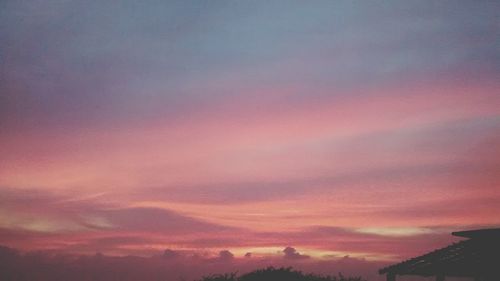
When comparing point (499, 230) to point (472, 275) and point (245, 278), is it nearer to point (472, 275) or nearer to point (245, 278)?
point (472, 275)

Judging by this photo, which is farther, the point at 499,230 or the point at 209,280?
the point at 209,280

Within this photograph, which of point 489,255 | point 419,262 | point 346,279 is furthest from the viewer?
point 346,279

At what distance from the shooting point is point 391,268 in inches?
787

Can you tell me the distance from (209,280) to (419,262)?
17.4 meters

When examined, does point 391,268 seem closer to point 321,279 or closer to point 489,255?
point 489,255

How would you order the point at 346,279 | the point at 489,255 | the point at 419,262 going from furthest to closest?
the point at 346,279
the point at 419,262
the point at 489,255

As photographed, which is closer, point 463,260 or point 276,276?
point 463,260

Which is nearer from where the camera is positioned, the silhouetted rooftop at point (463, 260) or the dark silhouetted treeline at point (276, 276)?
the silhouetted rooftop at point (463, 260)

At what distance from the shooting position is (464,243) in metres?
18.7

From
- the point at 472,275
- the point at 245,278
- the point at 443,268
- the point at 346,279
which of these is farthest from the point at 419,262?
the point at 245,278

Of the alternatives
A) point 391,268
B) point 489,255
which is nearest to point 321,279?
point 391,268

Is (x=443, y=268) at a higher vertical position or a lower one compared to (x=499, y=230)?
lower

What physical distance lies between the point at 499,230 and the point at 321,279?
1676 cm

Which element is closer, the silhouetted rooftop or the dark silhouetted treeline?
the silhouetted rooftop
